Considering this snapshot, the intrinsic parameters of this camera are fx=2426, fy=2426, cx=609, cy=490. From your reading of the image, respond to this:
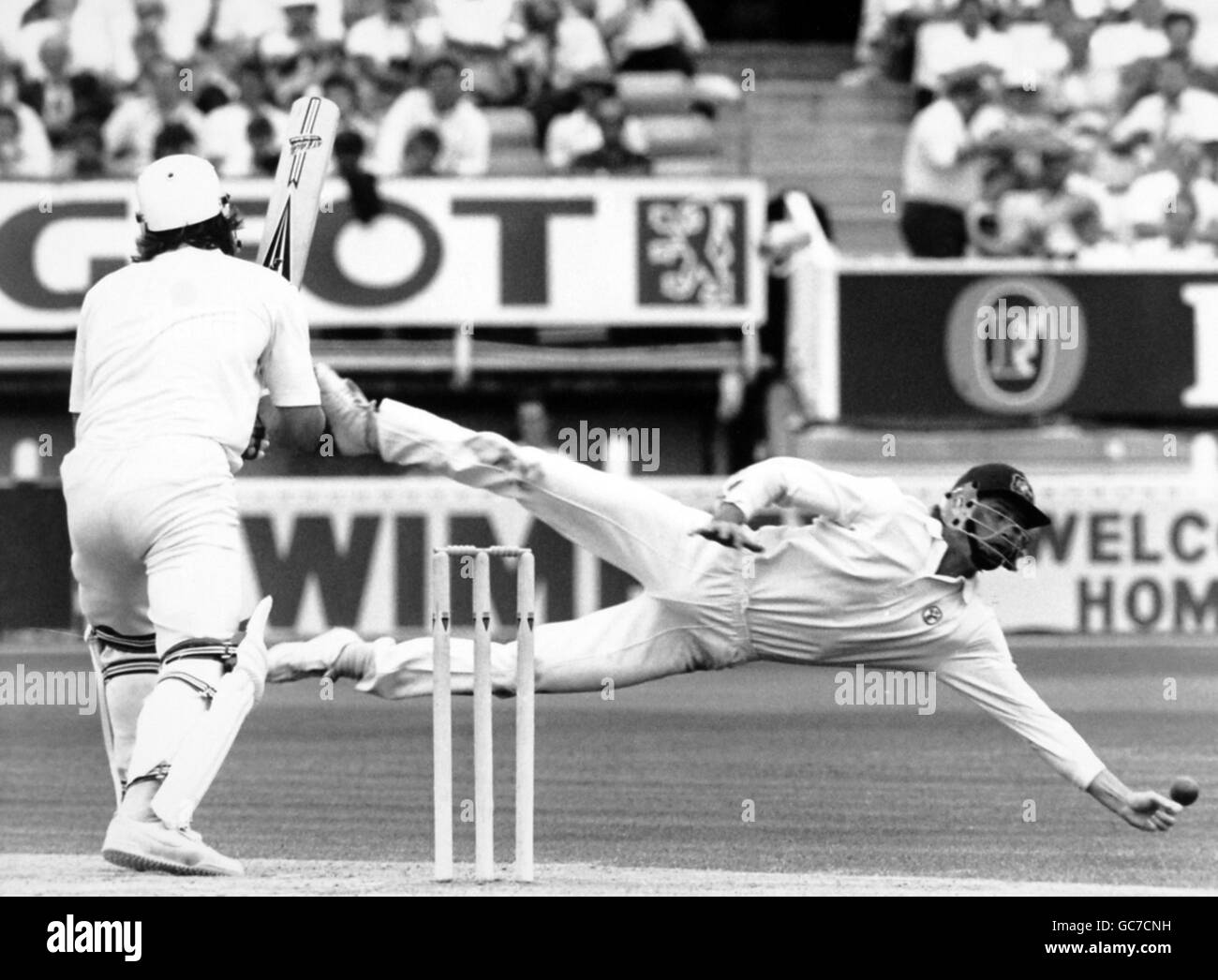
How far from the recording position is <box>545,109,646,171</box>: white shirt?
17.2 metres

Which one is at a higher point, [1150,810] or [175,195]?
[175,195]

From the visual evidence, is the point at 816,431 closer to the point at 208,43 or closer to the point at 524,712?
the point at 208,43

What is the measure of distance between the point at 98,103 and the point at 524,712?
11.5m

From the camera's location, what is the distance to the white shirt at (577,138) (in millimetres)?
17219

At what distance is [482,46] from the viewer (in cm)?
1773

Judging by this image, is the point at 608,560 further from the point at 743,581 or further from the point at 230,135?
the point at 230,135

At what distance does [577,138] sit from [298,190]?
9447mm

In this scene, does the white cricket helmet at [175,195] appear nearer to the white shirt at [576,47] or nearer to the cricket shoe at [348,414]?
the cricket shoe at [348,414]

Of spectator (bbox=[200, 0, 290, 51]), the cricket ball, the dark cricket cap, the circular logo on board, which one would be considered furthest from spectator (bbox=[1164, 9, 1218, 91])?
the cricket ball

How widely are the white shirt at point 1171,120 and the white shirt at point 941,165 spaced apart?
1628 millimetres

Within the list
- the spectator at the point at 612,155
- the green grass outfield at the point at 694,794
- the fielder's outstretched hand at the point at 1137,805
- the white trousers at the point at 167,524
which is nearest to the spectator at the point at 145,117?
the spectator at the point at 612,155

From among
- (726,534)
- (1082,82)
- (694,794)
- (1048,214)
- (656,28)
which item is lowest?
(694,794)

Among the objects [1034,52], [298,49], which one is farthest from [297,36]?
[1034,52]

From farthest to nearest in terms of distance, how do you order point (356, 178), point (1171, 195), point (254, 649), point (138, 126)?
point (1171, 195) < point (138, 126) < point (356, 178) < point (254, 649)
